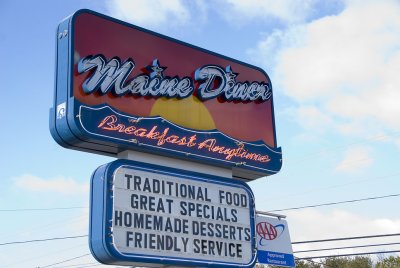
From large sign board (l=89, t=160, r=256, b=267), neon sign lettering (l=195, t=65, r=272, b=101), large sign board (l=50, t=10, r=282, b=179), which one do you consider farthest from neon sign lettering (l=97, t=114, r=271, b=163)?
neon sign lettering (l=195, t=65, r=272, b=101)

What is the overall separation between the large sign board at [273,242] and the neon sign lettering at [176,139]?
8.07ft

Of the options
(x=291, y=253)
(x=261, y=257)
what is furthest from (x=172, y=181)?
(x=291, y=253)

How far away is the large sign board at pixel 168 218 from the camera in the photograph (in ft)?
42.4

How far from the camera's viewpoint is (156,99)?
47.8 ft

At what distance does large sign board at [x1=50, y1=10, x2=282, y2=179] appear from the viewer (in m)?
13.2

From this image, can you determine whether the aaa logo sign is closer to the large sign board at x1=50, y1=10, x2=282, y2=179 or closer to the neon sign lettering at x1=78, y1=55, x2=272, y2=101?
the large sign board at x1=50, y1=10, x2=282, y2=179

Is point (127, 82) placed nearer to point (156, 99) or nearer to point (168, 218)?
→ point (156, 99)

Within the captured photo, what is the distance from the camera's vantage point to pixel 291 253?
1866cm

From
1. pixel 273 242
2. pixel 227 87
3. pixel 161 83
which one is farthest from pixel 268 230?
pixel 161 83

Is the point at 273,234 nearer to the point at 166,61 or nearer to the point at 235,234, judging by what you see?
the point at 235,234

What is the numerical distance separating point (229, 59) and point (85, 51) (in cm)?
449

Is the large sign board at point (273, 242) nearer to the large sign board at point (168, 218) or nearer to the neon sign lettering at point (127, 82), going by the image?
the large sign board at point (168, 218)

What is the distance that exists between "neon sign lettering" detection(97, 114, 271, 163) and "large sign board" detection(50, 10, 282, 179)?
0.08ft

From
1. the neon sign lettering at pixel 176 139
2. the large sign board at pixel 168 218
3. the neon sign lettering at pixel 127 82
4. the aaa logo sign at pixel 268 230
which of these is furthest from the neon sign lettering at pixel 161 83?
the aaa logo sign at pixel 268 230
